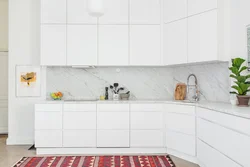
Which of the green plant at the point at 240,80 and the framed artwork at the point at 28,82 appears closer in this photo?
the green plant at the point at 240,80

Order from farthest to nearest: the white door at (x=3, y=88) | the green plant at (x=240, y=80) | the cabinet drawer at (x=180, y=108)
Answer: the white door at (x=3, y=88) → the cabinet drawer at (x=180, y=108) → the green plant at (x=240, y=80)

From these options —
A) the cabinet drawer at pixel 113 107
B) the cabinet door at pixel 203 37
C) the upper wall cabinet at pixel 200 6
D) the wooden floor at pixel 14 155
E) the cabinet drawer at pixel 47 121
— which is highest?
the upper wall cabinet at pixel 200 6

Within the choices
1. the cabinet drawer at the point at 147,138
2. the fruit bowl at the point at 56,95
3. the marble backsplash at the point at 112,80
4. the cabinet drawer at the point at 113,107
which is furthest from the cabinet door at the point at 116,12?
the cabinet drawer at the point at 147,138

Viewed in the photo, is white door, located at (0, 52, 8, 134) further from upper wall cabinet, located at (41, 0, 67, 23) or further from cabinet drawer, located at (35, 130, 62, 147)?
cabinet drawer, located at (35, 130, 62, 147)

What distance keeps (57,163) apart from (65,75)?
5.85 feet

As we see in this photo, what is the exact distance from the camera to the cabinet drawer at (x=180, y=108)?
3796 mm

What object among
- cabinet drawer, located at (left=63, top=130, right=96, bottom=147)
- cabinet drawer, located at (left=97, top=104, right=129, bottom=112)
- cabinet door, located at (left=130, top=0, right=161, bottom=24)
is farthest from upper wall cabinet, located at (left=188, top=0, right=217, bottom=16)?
cabinet drawer, located at (left=63, top=130, right=96, bottom=147)

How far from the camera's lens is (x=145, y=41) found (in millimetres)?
4582

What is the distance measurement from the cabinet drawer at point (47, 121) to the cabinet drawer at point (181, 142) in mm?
1775

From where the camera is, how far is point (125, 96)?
477 cm

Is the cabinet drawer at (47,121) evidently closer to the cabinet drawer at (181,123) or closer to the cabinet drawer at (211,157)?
the cabinet drawer at (181,123)

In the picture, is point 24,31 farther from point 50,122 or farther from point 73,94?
point 50,122

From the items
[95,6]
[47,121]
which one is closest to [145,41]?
[95,6]

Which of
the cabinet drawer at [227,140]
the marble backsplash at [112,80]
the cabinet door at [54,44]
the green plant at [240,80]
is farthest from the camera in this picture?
the marble backsplash at [112,80]
